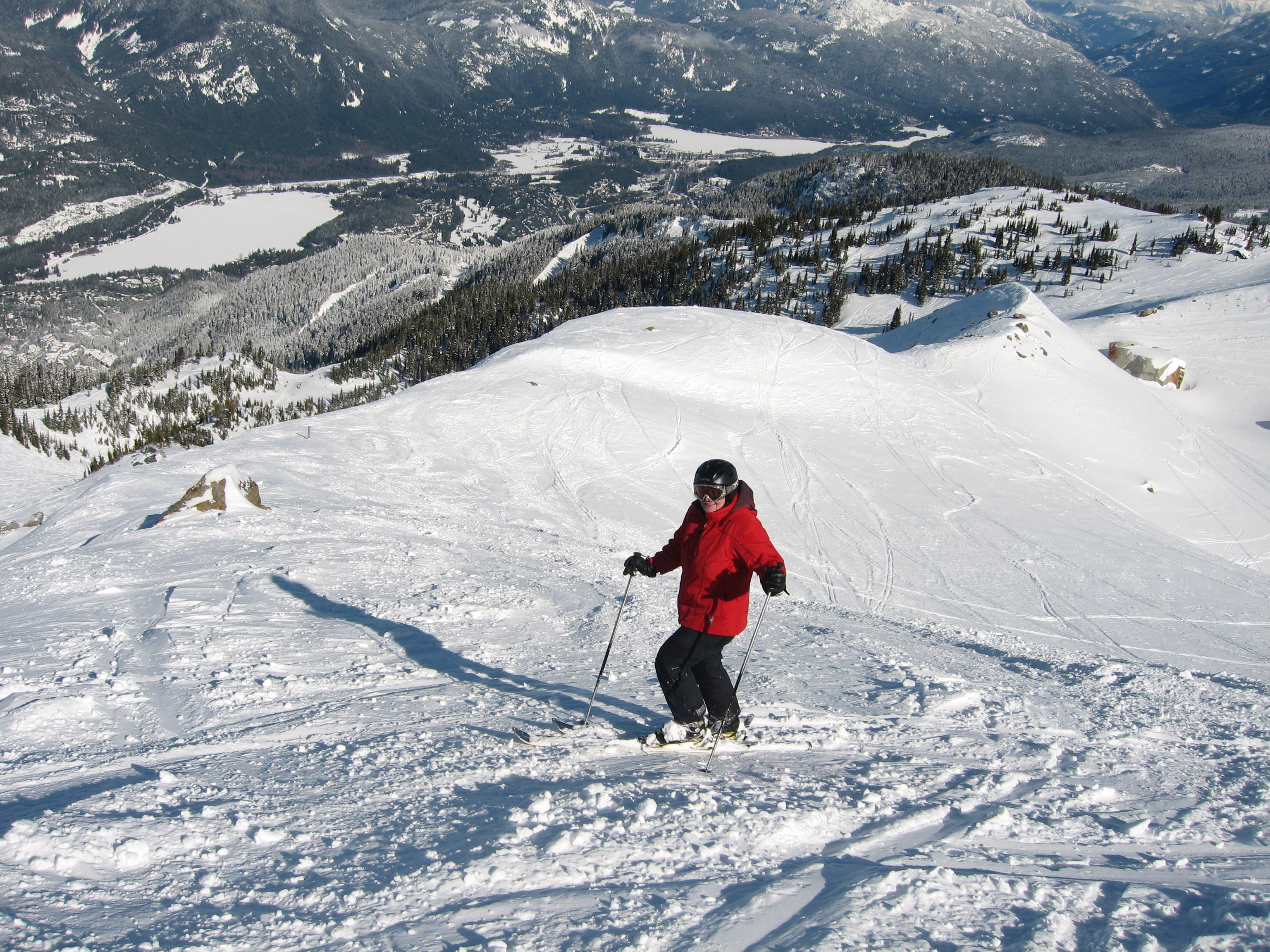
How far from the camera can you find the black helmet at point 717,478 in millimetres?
4684

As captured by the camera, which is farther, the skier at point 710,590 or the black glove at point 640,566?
the black glove at point 640,566

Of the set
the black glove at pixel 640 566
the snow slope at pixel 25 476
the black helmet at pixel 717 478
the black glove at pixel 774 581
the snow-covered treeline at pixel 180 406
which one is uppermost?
the black helmet at pixel 717 478

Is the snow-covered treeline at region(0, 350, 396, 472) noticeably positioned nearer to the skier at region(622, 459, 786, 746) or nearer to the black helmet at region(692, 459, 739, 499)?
the skier at region(622, 459, 786, 746)

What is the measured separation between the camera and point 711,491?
473cm

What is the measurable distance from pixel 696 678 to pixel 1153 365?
43175 mm

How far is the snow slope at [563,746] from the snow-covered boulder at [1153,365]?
2833 cm

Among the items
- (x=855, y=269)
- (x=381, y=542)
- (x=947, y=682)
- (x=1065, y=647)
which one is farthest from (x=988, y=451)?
(x=855, y=269)

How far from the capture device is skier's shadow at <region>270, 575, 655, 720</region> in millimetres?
6092

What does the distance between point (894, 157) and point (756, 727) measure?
184640mm

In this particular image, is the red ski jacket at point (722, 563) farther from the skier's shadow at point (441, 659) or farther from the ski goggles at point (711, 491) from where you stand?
the skier's shadow at point (441, 659)

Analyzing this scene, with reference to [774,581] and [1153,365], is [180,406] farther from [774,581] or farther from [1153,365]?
[774,581]

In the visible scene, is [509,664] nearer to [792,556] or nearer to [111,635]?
[111,635]

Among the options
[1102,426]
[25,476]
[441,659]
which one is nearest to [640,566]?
[441,659]

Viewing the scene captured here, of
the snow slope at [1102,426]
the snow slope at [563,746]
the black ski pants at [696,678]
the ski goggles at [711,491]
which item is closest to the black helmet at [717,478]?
the ski goggles at [711,491]
